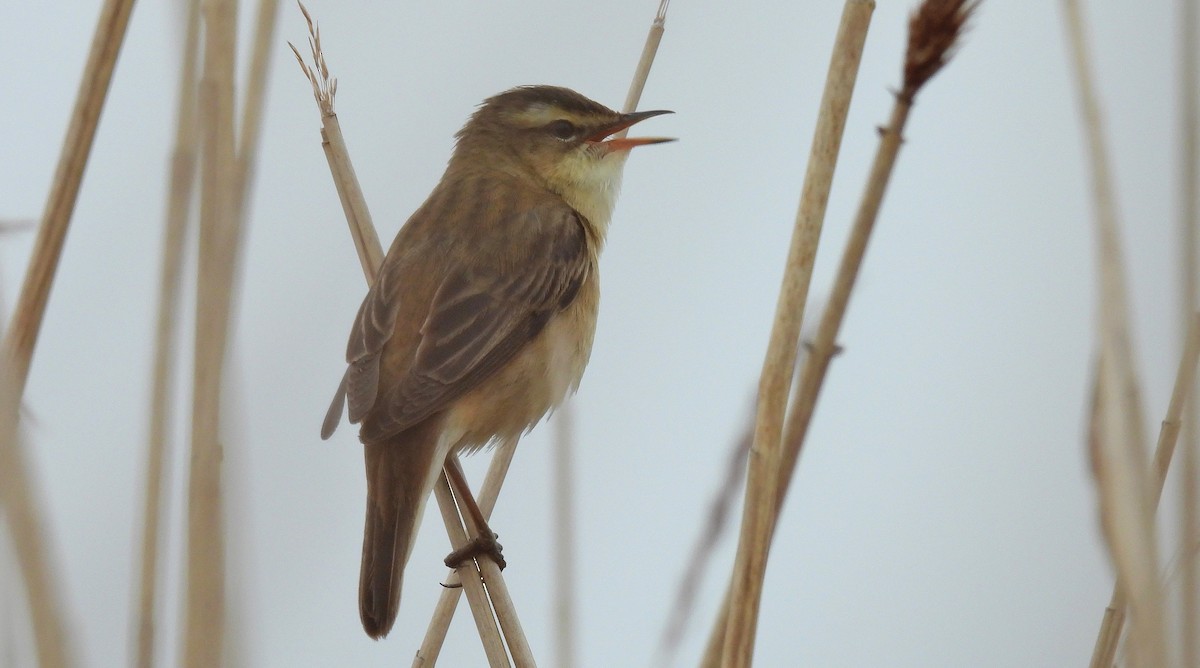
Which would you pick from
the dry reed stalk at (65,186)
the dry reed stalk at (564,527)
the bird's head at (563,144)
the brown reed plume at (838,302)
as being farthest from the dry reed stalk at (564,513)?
the bird's head at (563,144)

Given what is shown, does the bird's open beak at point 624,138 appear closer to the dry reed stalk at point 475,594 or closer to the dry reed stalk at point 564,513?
the dry reed stalk at point 475,594

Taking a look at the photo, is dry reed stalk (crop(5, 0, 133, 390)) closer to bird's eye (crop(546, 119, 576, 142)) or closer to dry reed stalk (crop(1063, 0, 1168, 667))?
dry reed stalk (crop(1063, 0, 1168, 667))

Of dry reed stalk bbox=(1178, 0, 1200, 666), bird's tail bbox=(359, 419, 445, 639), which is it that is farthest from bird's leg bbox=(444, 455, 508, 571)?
dry reed stalk bbox=(1178, 0, 1200, 666)

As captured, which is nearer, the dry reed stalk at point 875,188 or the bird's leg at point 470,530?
the dry reed stalk at point 875,188

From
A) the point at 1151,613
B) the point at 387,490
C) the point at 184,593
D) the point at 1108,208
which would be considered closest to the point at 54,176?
the point at 184,593

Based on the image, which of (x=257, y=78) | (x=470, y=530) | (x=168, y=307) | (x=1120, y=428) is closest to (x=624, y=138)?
(x=470, y=530)

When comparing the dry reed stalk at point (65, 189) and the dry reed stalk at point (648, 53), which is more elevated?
the dry reed stalk at point (648, 53)

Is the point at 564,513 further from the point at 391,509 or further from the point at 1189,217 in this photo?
the point at 1189,217
